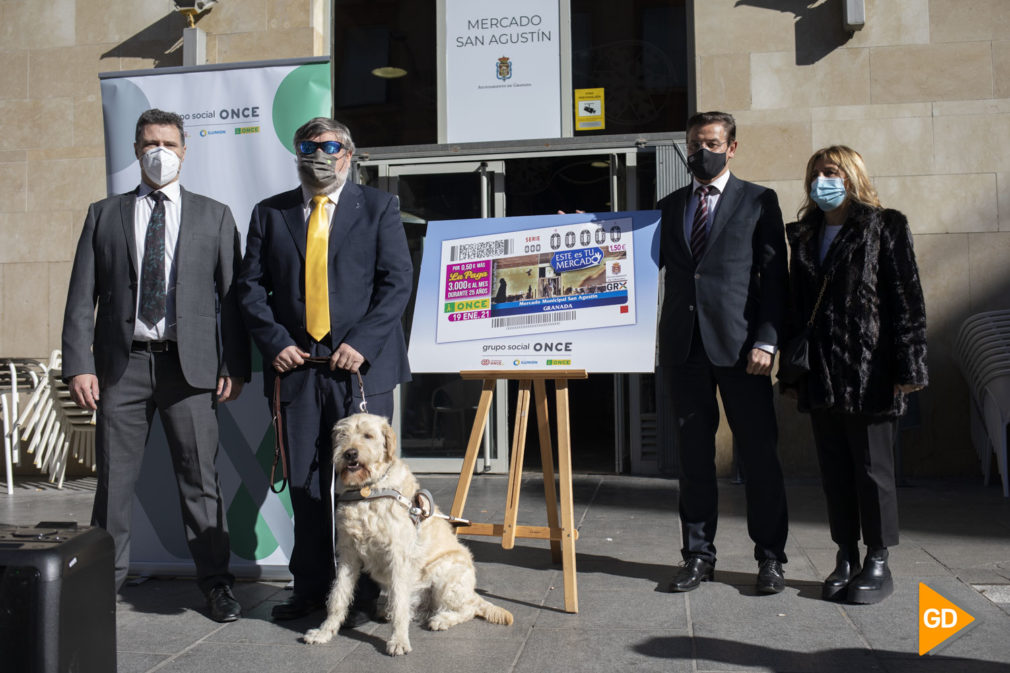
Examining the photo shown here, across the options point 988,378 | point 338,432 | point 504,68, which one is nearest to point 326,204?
point 338,432

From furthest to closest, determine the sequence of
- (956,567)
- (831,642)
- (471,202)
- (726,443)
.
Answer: (471,202) < (726,443) < (956,567) < (831,642)

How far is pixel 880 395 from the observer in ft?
12.8

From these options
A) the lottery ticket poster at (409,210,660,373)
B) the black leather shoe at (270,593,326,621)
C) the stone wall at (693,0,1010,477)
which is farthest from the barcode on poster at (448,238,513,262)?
the stone wall at (693,0,1010,477)

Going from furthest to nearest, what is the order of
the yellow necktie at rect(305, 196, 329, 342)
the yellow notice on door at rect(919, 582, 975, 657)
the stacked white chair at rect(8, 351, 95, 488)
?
the stacked white chair at rect(8, 351, 95, 488) → the yellow necktie at rect(305, 196, 329, 342) → the yellow notice on door at rect(919, 582, 975, 657)

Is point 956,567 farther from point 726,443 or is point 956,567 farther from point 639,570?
point 726,443

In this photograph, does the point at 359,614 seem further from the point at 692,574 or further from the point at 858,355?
the point at 858,355

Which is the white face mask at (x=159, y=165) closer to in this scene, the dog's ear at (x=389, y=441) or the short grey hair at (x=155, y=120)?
the short grey hair at (x=155, y=120)

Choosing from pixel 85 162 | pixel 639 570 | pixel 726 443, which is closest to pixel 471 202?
pixel 726 443

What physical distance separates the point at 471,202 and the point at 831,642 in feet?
17.6

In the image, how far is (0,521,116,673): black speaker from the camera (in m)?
2.36

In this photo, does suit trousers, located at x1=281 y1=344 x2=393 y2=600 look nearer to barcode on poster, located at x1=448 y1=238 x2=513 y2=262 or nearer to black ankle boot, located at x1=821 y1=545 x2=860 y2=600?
barcode on poster, located at x1=448 y1=238 x2=513 y2=262

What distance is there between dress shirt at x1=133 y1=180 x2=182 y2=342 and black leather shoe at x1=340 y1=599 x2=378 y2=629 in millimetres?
1430

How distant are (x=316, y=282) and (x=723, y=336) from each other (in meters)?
1.91

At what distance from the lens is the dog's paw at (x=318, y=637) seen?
356 cm
